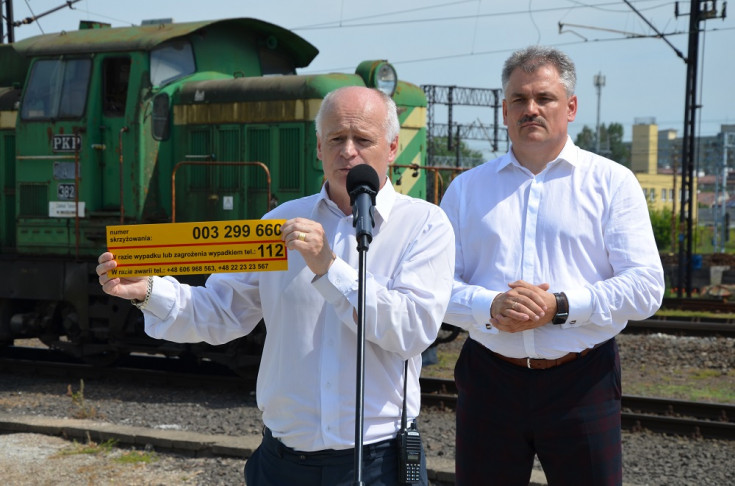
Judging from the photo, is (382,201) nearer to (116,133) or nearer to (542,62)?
(542,62)

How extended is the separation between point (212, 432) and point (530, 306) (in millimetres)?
4645

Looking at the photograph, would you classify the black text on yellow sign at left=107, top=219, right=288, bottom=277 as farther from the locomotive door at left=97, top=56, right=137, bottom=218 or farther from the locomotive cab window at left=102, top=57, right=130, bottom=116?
the locomotive cab window at left=102, top=57, right=130, bottom=116

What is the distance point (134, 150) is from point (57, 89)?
1.20 metres

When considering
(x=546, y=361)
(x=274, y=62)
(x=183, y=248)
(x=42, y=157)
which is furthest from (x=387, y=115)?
(x=274, y=62)

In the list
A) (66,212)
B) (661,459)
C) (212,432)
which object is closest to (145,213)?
(66,212)

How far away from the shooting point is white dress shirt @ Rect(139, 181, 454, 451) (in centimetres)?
270

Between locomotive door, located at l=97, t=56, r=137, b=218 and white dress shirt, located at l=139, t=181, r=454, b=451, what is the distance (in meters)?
6.89

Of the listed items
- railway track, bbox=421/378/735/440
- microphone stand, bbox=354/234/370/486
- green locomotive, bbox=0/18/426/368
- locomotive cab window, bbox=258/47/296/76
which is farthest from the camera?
locomotive cab window, bbox=258/47/296/76

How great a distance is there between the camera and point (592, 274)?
11.4ft

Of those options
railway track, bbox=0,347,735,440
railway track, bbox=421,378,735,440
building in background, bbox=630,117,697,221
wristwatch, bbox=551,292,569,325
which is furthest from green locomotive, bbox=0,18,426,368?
building in background, bbox=630,117,697,221

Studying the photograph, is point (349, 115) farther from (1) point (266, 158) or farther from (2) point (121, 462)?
(1) point (266, 158)

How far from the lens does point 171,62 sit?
9.84 meters

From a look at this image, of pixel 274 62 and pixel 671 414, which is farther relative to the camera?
pixel 274 62

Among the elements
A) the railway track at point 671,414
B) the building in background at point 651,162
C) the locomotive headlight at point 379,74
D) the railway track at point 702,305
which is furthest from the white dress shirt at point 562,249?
the building in background at point 651,162
